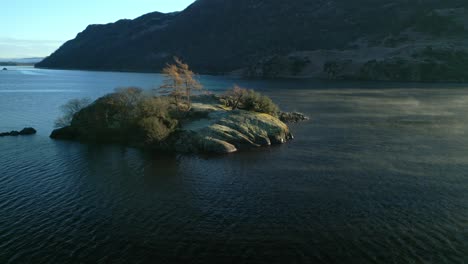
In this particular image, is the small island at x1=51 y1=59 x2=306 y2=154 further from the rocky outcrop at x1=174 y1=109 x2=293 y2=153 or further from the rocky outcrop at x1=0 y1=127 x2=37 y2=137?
the rocky outcrop at x1=0 y1=127 x2=37 y2=137

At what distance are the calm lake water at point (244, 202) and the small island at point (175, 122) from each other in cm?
415

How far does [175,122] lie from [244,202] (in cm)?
3297

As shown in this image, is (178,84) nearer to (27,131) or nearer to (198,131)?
(198,131)

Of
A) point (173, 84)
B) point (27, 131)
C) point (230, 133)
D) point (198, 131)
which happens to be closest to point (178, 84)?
point (173, 84)

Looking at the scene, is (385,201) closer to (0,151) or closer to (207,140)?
(207,140)

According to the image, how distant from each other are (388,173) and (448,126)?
41255 mm

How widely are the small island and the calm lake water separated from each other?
415 cm

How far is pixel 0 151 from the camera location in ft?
210

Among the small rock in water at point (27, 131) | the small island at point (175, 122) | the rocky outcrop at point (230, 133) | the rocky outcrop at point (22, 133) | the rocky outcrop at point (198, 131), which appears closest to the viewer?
the rocky outcrop at point (230, 133)

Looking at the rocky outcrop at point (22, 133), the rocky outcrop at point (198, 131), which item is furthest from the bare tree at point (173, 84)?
the rocky outcrop at point (22, 133)

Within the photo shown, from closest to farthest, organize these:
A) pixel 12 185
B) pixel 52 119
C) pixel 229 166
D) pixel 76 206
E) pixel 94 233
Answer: pixel 94 233 < pixel 76 206 < pixel 12 185 < pixel 229 166 < pixel 52 119

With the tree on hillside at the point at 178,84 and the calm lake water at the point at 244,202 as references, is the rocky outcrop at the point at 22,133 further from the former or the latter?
the tree on hillside at the point at 178,84

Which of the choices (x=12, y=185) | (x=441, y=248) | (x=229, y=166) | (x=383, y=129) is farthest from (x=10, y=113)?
(x=441, y=248)

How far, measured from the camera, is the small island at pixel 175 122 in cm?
6669
